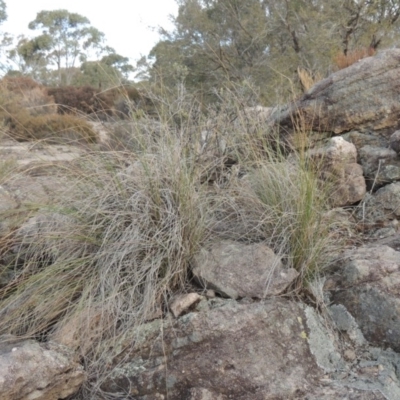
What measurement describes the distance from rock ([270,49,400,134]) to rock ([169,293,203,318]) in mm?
2142

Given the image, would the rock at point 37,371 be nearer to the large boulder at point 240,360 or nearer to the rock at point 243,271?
the large boulder at point 240,360

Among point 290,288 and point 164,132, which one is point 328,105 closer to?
point 164,132

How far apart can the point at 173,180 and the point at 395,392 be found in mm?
1494

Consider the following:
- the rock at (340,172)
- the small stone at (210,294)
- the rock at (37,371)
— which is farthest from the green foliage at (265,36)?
the rock at (37,371)

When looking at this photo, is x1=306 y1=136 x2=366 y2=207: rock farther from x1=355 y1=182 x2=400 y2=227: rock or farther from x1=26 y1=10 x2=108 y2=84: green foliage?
x1=26 y1=10 x2=108 y2=84: green foliage

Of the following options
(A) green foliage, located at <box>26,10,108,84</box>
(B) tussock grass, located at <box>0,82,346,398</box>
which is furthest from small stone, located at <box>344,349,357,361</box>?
(A) green foliage, located at <box>26,10,108,84</box>

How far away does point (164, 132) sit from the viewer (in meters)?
3.15

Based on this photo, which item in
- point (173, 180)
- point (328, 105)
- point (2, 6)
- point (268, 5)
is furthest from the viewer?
point (2, 6)

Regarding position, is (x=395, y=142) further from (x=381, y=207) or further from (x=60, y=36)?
(x=60, y=36)

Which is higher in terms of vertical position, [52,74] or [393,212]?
[52,74]

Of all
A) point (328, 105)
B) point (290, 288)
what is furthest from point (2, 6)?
point (290, 288)

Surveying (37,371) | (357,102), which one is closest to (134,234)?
(37,371)

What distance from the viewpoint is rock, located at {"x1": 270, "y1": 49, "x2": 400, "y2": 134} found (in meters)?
4.13

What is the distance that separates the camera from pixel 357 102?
13.7 feet
